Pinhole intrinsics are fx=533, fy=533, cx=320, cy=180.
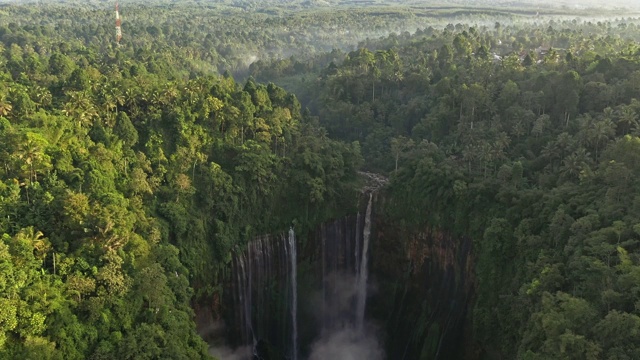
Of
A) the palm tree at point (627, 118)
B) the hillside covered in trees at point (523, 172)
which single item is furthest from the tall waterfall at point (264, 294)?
the palm tree at point (627, 118)

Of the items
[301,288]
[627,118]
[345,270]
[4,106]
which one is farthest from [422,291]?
[4,106]

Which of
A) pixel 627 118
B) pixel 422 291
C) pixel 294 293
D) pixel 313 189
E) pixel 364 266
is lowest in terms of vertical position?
pixel 294 293

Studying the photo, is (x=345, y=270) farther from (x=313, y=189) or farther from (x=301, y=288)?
(x=313, y=189)

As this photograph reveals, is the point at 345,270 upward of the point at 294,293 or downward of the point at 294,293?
upward

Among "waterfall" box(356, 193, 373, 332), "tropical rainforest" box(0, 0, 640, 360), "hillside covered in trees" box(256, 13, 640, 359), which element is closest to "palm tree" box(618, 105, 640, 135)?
"hillside covered in trees" box(256, 13, 640, 359)

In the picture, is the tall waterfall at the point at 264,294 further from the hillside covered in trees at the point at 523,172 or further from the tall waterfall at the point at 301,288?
the hillside covered in trees at the point at 523,172

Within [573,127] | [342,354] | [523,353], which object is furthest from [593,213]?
[342,354]

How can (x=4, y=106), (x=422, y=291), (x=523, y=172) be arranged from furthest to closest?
1. (x=422, y=291)
2. (x=523, y=172)
3. (x=4, y=106)
